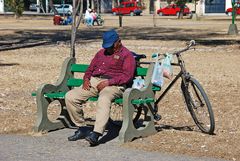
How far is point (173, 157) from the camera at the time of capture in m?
7.08

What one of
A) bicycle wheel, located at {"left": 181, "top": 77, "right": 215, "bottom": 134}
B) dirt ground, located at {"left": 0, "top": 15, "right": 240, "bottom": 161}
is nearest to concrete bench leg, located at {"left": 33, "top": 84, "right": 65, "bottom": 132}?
dirt ground, located at {"left": 0, "top": 15, "right": 240, "bottom": 161}

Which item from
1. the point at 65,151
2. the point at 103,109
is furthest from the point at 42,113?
the point at 65,151

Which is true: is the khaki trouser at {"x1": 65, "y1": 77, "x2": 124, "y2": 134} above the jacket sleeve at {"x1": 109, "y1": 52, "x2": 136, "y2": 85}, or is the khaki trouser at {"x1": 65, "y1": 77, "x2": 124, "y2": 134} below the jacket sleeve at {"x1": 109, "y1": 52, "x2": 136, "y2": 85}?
below

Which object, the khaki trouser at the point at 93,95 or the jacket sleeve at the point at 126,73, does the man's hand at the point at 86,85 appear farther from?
the jacket sleeve at the point at 126,73

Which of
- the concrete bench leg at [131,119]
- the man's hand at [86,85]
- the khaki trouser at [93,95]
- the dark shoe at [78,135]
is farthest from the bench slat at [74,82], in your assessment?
the concrete bench leg at [131,119]

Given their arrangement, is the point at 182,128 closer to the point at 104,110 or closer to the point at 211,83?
the point at 104,110

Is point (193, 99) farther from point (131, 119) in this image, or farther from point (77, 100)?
point (77, 100)

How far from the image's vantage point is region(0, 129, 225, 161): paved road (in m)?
7.04

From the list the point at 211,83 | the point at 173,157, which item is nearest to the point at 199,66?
the point at 211,83

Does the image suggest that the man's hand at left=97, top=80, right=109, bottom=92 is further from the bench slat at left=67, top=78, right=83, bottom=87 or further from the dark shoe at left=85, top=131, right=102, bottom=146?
the bench slat at left=67, top=78, right=83, bottom=87

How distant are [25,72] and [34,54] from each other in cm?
552

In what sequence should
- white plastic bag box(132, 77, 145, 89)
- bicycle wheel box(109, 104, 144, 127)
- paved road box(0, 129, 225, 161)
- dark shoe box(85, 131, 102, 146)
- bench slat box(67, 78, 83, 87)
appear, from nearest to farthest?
1. paved road box(0, 129, 225, 161)
2. dark shoe box(85, 131, 102, 146)
3. white plastic bag box(132, 77, 145, 89)
4. bicycle wheel box(109, 104, 144, 127)
5. bench slat box(67, 78, 83, 87)

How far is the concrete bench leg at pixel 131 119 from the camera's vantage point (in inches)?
307

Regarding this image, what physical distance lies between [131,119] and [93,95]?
62cm
